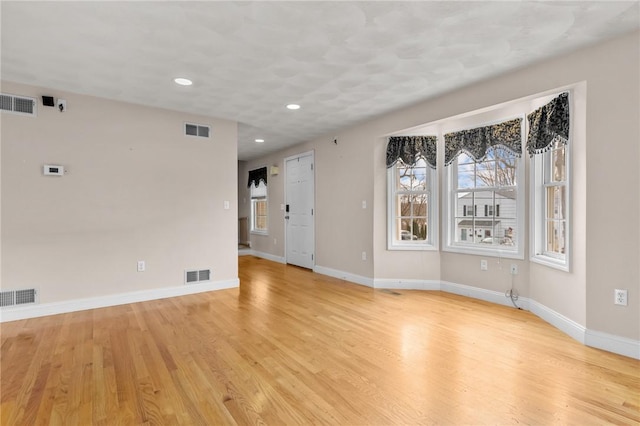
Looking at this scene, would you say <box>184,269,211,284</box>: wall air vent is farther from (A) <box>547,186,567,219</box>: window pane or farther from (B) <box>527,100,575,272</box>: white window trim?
(A) <box>547,186,567,219</box>: window pane

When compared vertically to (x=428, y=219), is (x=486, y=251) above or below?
below

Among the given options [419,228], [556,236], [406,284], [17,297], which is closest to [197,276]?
[17,297]

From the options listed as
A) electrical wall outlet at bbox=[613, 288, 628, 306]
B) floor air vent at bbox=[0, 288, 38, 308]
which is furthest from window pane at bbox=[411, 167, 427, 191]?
floor air vent at bbox=[0, 288, 38, 308]

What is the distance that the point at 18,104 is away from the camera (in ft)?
11.2

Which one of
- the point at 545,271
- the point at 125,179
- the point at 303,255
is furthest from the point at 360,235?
the point at 125,179

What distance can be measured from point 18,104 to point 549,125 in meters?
5.50

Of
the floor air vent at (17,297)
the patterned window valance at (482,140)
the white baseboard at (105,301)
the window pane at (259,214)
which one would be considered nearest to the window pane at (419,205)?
the patterned window valance at (482,140)

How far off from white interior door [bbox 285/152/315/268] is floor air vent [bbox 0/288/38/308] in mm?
3997

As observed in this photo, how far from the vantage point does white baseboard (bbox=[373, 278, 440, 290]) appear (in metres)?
4.52

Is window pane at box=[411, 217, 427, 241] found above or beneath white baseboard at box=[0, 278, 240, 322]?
above

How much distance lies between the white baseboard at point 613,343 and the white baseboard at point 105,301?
13.7 feet

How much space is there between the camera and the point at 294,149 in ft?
21.6

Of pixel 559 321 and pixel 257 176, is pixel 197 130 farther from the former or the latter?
pixel 559 321

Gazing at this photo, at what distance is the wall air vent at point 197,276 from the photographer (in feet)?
14.6
